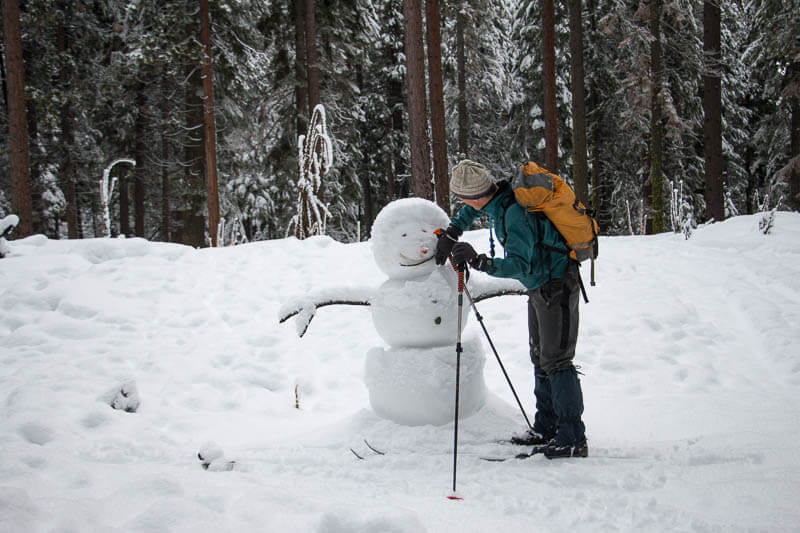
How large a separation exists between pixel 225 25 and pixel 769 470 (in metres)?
13.2

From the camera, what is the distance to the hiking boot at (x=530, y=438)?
2.97 metres

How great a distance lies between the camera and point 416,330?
10.4 ft

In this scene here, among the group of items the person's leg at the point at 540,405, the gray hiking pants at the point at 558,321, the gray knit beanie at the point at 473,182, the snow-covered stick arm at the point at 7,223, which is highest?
the snow-covered stick arm at the point at 7,223

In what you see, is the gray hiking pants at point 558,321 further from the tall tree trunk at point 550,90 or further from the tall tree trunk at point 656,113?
the tall tree trunk at point 656,113

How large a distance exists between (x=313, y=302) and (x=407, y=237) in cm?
89

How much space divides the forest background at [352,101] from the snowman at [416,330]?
146 inches

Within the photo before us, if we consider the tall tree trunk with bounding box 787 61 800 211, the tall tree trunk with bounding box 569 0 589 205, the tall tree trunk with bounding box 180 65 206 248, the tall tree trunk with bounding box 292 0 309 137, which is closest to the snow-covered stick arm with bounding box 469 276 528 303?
the tall tree trunk with bounding box 569 0 589 205

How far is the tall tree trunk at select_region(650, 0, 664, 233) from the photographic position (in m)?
12.1

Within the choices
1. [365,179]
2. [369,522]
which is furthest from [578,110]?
[369,522]

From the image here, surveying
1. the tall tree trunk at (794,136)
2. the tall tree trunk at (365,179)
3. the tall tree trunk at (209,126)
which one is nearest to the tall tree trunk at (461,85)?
the tall tree trunk at (365,179)

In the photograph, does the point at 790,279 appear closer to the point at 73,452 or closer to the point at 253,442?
the point at 253,442

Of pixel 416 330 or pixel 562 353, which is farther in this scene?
pixel 416 330

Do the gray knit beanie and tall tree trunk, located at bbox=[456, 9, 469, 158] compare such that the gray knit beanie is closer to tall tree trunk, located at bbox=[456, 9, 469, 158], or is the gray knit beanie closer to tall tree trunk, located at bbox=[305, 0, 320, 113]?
tall tree trunk, located at bbox=[305, 0, 320, 113]

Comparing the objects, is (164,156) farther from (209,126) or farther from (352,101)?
(209,126)
